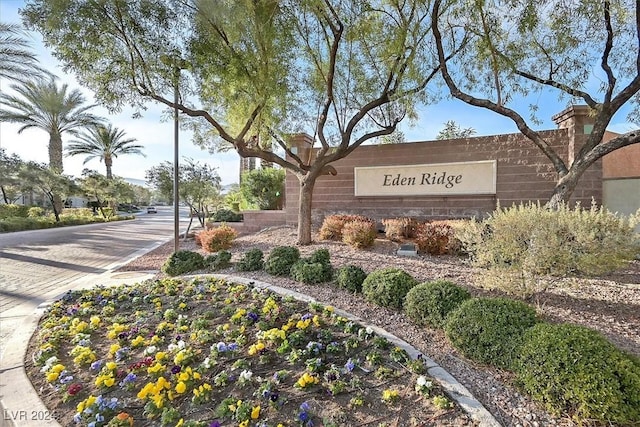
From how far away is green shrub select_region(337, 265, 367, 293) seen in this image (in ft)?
13.5

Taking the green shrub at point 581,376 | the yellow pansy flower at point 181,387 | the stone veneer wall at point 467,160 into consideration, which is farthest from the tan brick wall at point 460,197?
the yellow pansy flower at point 181,387

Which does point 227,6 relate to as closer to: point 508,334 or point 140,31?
point 140,31

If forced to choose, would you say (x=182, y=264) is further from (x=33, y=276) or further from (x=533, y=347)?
(x=533, y=347)

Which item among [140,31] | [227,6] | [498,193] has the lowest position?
[498,193]

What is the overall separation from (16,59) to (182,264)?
1082 cm

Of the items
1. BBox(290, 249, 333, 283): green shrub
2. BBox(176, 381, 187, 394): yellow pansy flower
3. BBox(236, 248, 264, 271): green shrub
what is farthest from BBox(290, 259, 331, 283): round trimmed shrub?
BBox(176, 381, 187, 394): yellow pansy flower

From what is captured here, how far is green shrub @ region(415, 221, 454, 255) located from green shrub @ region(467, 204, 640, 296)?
268 cm

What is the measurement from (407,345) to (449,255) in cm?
383

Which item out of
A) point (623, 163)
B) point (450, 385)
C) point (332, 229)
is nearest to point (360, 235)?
point (332, 229)

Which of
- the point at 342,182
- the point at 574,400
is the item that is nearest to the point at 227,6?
the point at 342,182

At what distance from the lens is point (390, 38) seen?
6676 millimetres

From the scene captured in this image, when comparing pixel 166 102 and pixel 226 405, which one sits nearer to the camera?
pixel 226 405

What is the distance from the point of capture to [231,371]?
254 centimetres

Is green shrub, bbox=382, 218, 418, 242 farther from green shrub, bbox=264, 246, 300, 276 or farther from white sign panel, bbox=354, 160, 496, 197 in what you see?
green shrub, bbox=264, 246, 300, 276
